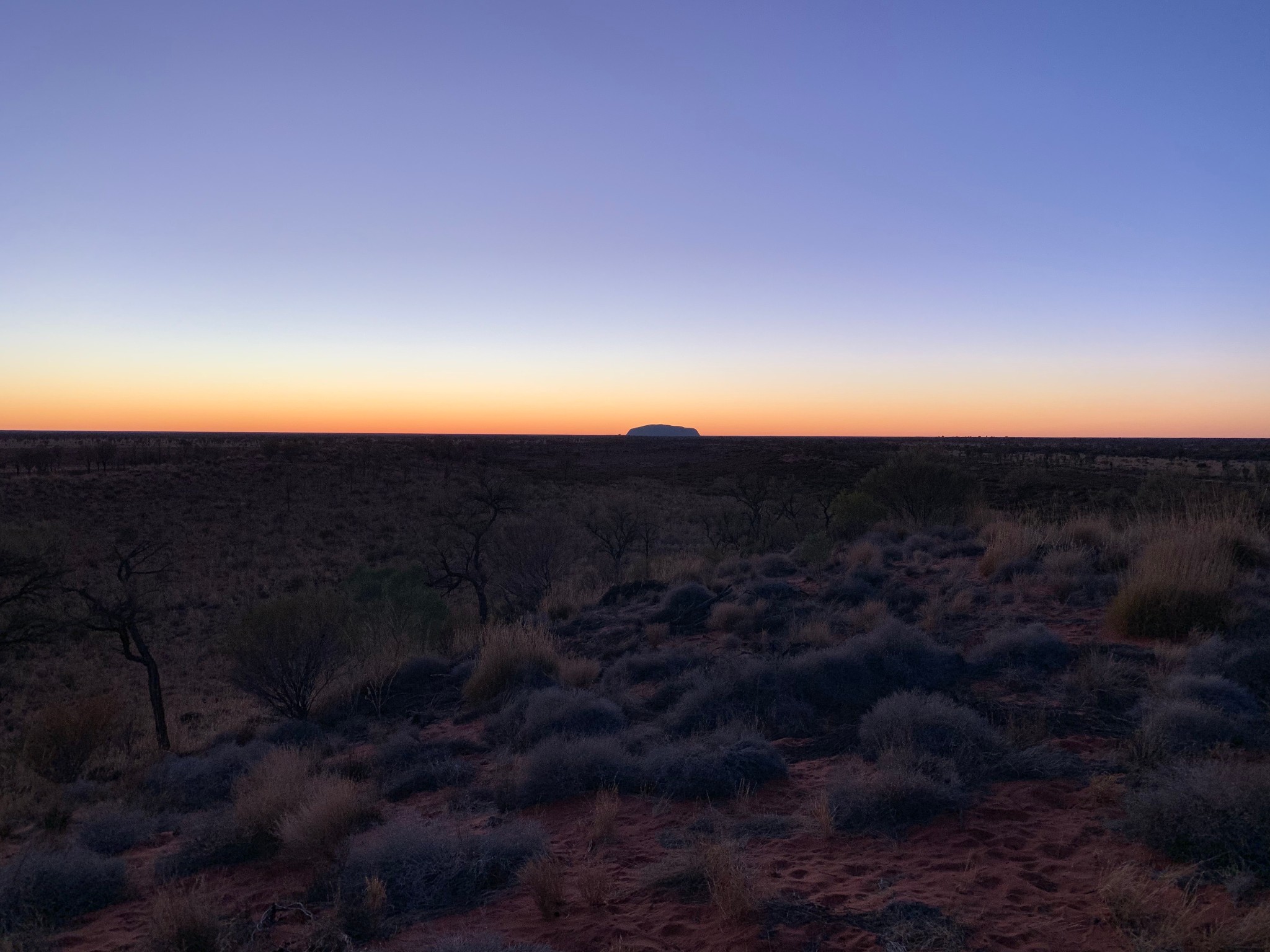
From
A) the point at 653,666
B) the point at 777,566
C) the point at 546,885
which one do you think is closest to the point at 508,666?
the point at 653,666

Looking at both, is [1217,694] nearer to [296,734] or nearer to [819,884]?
[819,884]

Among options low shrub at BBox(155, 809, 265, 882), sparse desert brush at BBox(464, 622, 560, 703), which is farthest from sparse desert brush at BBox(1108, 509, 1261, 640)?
low shrub at BBox(155, 809, 265, 882)

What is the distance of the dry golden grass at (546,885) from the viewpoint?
461cm

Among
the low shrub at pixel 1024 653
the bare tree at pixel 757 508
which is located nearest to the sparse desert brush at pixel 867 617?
the low shrub at pixel 1024 653

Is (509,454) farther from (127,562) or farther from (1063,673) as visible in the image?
(1063,673)

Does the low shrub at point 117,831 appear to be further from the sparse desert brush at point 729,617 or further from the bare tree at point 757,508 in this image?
the bare tree at point 757,508

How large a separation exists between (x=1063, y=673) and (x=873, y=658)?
188 cm

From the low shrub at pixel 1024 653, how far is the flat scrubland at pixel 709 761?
4 centimetres

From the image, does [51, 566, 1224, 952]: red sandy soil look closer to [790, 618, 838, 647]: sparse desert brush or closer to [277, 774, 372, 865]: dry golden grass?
[277, 774, 372, 865]: dry golden grass

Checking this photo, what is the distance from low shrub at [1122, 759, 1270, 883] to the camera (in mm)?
4004

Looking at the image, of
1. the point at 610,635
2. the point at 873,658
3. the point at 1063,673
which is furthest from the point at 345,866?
the point at 610,635

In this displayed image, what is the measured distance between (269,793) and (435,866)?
236cm

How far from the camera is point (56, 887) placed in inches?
217

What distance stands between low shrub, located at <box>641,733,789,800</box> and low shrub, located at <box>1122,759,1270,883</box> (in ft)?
8.78
